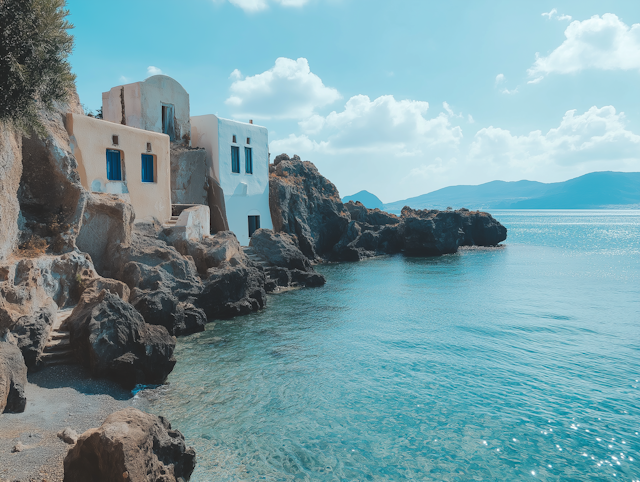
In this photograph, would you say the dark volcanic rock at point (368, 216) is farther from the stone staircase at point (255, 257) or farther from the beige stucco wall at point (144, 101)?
the beige stucco wall at point (144, 101)

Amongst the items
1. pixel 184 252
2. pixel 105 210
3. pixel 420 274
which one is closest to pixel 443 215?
pixel 420 274

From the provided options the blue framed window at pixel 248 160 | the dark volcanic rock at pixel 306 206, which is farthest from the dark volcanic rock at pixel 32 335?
the dark volcanic rock at pixel 306 206

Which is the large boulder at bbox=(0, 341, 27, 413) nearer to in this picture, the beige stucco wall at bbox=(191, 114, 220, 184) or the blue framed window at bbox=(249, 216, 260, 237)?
the beige stucco wall at bbox=(191, 114, 220, 184)

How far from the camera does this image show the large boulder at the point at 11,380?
30.5 ft

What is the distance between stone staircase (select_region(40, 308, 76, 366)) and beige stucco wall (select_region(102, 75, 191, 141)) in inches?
763

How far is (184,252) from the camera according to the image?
78.2 feet

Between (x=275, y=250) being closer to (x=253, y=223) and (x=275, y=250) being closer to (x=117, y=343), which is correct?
(x=253, y=223)

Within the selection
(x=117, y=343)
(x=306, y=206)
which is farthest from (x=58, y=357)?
(x=306, y=206)

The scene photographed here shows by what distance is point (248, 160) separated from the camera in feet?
116

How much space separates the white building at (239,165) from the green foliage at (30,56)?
20093mm

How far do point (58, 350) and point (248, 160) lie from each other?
24656 mm

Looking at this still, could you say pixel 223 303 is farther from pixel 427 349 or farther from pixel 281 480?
pixel 281 480

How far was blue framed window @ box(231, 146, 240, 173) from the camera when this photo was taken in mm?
34000

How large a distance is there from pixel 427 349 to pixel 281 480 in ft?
31.9
